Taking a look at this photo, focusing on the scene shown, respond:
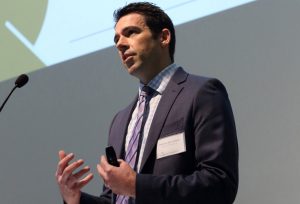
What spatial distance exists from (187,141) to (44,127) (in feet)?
5.76

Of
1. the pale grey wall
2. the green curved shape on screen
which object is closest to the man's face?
the pale grey wall

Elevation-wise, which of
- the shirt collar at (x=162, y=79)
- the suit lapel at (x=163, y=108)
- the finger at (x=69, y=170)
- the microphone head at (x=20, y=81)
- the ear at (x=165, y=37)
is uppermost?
the microphone head at (x=20, y=81)

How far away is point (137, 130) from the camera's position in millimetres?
1627

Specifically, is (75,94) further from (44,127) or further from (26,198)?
(26,198)

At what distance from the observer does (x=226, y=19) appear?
238cm

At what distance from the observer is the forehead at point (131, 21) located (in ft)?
5.73

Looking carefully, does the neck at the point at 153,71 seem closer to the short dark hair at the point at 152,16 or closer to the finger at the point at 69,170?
the short dark hair at the point at 152,16

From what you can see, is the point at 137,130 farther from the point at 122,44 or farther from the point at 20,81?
the point at 20,81

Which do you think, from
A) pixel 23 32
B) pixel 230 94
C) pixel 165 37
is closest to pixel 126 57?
pixel 165 37

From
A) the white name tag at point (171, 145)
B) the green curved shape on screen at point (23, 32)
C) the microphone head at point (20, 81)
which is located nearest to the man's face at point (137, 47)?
the white name tag at point (171, 145)

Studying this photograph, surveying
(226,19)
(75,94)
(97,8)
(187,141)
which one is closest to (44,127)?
(75,94)

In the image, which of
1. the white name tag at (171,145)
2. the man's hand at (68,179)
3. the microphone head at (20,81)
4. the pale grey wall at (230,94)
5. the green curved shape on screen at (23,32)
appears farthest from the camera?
the green curved shape on screen at (23,32)

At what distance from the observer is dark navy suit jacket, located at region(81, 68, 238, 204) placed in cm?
134

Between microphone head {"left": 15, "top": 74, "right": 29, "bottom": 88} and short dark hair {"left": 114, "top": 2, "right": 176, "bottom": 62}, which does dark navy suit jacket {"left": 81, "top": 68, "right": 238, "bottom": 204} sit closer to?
short dark hair {"left": 114, "top": 2, "right": 176, "bottom": 62}
